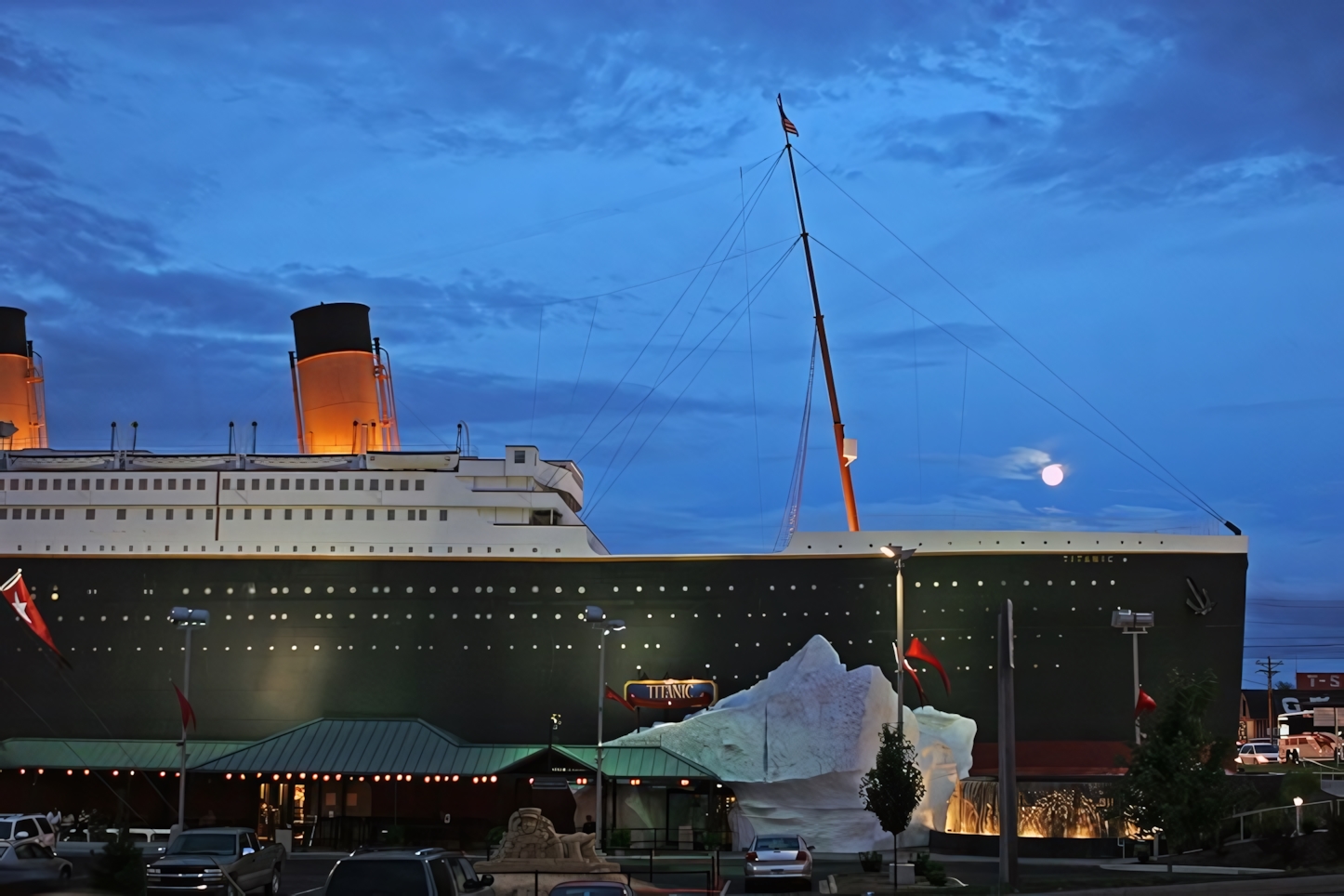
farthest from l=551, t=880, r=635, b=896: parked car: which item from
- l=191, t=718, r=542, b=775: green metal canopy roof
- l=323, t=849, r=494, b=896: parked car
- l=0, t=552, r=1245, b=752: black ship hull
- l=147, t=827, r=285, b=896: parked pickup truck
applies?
l=0, t=552, r=1245, b=752: black ship hull

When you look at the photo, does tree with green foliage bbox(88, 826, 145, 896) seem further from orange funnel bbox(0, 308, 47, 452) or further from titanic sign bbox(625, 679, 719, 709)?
orange funnel bbox(0, 308, 47, 452)

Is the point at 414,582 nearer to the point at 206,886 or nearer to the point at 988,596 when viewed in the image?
the point at 988,596

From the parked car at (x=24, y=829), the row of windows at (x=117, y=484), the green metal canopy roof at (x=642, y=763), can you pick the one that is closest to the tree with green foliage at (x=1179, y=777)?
the green metal canopy roof at (x=642, y=763)

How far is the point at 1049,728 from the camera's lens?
145ft

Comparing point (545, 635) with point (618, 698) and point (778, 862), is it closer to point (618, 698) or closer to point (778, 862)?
point (618, 698)

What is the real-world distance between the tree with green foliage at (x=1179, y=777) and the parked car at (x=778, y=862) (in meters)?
6.32

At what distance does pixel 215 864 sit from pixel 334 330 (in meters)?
31.4

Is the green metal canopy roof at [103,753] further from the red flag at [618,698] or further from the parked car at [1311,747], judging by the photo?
the parked car at [1311,747]

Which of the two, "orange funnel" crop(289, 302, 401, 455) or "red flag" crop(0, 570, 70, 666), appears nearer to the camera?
"red flag" crop(0, 570, 70, 666)

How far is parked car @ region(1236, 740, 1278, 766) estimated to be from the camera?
57.7 meters

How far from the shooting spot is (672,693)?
45.3 m

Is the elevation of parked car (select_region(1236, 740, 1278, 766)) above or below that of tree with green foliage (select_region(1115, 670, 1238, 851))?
below

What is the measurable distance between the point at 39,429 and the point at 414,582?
17.0 metres

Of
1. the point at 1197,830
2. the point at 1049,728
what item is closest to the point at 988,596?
the point at 1049,728
